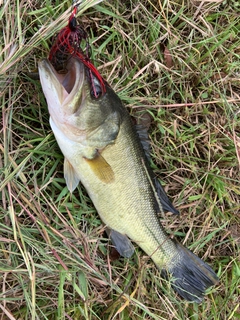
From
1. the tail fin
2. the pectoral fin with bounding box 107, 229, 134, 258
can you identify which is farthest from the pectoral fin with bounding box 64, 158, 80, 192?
the tail fin

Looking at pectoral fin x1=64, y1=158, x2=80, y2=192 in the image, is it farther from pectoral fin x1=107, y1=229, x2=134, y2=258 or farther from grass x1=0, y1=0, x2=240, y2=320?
pectoral fin x1=107, y1=229, x2=134, y2=258

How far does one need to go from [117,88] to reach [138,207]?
33.7 inches

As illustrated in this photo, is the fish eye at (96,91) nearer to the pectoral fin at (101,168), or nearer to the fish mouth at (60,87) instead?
the fish mouth at (60,87)

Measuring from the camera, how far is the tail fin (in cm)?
257

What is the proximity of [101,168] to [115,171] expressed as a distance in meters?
0.10

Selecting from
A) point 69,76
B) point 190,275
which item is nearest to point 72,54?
point 69,76

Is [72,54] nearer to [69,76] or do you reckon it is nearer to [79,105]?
[69,76]

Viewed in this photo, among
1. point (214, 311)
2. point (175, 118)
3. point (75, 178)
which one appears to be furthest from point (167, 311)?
point (175, 118)

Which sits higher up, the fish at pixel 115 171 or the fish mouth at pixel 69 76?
the fish mouth at pixel 69 76

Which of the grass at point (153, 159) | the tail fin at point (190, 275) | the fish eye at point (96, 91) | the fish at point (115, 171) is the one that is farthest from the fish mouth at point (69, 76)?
the tail fin at point (190, 275)

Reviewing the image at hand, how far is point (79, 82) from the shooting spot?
6.53 feet

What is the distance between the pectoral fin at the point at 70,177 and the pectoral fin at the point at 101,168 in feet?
0.55

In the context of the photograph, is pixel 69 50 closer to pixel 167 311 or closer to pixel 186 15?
pixel 186 15

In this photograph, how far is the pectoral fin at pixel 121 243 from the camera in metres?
2.47
